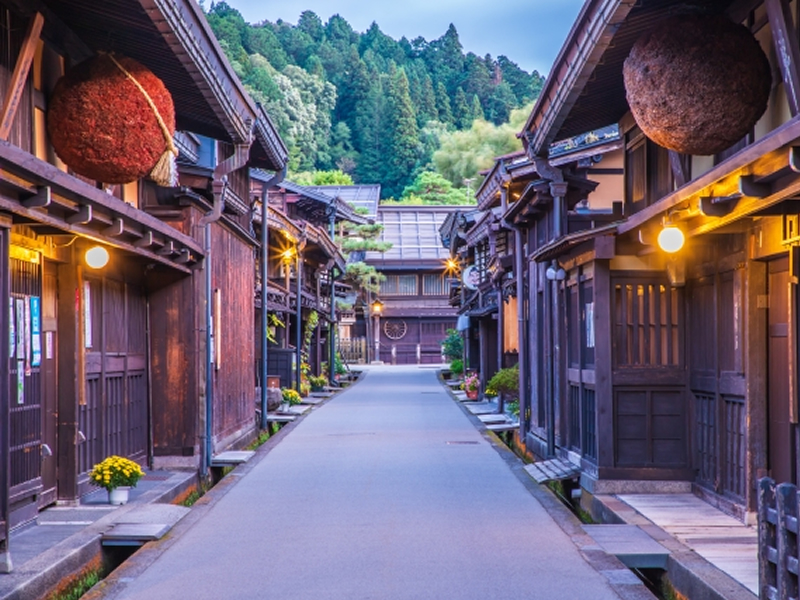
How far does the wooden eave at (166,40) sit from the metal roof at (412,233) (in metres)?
59.2

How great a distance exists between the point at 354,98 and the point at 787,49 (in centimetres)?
11555

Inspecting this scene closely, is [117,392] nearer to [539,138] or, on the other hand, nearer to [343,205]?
[539,138]

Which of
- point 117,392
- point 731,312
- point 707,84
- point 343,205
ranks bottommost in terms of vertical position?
point 117,392

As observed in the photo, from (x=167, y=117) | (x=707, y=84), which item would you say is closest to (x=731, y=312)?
(x=707, y=84)

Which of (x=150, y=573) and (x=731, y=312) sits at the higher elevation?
(x=731, y=312)

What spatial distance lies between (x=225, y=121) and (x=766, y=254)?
7.45 metres

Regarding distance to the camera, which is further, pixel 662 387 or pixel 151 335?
pixel 151 335

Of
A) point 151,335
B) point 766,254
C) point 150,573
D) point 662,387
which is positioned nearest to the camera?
point 150,573

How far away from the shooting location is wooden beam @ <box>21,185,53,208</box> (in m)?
9.15

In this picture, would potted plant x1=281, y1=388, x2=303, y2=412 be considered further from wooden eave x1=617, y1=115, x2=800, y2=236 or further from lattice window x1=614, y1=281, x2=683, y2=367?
wooden eave x1=617, y1=115, x2=800, y2=236

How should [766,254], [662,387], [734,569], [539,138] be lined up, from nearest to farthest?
[734,569] → [766,254] → [662,387] → [539,138]

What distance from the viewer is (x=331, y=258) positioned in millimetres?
45469

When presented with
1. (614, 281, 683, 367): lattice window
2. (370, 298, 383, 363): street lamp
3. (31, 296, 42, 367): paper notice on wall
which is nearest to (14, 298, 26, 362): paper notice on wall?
(31, 296, 42, 367): paper notice on wall

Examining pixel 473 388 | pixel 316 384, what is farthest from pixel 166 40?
pixel 316 384
